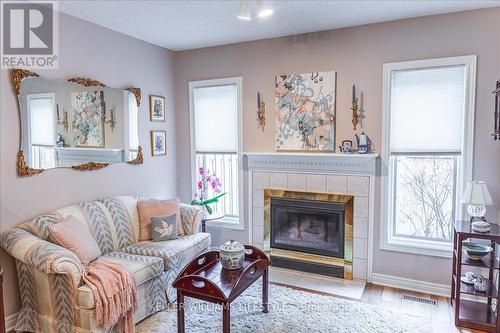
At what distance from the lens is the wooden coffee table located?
232 cm

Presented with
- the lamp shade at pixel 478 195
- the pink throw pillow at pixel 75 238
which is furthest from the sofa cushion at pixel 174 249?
the lamp shade at pixel 478 195

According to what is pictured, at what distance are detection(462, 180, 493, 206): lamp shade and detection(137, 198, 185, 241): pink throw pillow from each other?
9.03ft

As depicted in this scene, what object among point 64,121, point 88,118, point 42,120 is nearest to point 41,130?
point 42,120

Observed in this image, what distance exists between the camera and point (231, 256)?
270 cm

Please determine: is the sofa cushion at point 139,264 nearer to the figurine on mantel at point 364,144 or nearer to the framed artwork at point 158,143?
the framed artwork at point 158,143

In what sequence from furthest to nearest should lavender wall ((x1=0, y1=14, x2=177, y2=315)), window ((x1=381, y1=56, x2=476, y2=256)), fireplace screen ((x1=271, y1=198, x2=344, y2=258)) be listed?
fireplace screen ((x1=271, y1=198, x2=344, y2=258)), window ((x1=381, y1=56, x2=476, y2=256)), lavender wall ((x1=0, y1=14, x2=177, y2=315))

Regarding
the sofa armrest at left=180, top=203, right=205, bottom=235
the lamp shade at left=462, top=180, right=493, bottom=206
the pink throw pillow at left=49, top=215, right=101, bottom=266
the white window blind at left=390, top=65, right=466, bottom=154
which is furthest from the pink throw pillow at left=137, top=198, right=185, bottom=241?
the lamp shade at left=462, top=180, right=493, bottom=206

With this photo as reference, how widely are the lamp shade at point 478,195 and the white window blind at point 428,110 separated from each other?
502mm

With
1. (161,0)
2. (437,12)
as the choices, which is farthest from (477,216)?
(161,0)

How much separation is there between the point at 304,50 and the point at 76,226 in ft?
9.61

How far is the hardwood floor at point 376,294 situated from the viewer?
9.55 ft

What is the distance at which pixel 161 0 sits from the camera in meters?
2.85

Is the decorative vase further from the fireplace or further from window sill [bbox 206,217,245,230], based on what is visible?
window sill [bbox 206,217,245,230]

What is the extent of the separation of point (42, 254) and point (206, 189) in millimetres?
2302
